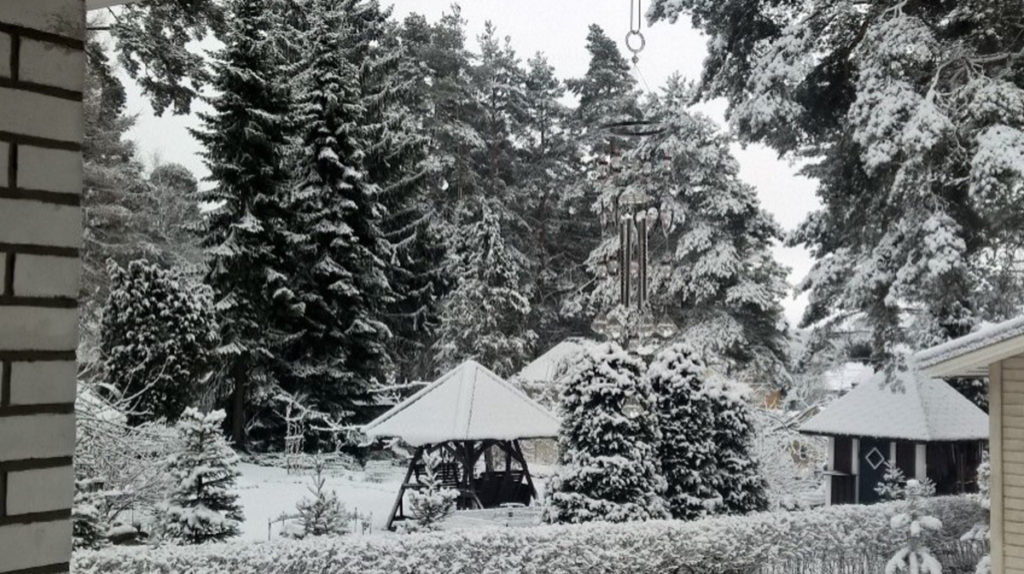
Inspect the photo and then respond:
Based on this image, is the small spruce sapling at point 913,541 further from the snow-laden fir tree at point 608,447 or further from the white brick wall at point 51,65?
the white brick wall at point 51,65

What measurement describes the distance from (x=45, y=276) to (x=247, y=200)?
11170mm

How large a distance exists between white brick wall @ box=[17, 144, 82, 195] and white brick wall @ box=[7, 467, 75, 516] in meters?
0.33

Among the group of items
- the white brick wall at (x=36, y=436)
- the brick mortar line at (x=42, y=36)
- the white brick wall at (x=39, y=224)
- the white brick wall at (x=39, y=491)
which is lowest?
the white brick wall at (x=39, y=491)

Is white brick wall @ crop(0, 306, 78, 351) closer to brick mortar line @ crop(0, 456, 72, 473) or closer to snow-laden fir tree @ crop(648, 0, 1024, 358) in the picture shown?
brick mortar line @ crop(0, 456, 72, 473)

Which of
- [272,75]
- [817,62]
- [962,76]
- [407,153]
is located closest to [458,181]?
[407,153]

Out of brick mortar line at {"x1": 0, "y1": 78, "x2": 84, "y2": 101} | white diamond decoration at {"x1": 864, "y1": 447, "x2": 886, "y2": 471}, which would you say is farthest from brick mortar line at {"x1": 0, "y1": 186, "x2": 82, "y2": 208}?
white diamond decoration at {"x1": 864, "y1": 447, "x2": 886, "y2": 471}

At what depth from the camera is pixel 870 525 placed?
21.4 ft

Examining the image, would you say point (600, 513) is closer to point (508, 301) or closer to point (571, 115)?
point (508, 301)

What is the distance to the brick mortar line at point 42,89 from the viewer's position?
1033 millimetres

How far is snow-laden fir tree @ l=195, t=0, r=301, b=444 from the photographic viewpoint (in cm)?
1142

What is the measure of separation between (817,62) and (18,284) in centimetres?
1003

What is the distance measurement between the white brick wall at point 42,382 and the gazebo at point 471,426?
21.6ft

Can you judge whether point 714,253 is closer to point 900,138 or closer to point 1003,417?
point 900,138

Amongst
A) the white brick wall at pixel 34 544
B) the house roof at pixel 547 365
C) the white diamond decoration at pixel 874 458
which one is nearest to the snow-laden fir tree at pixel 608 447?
the white diamond decoration at pixel 874 458
